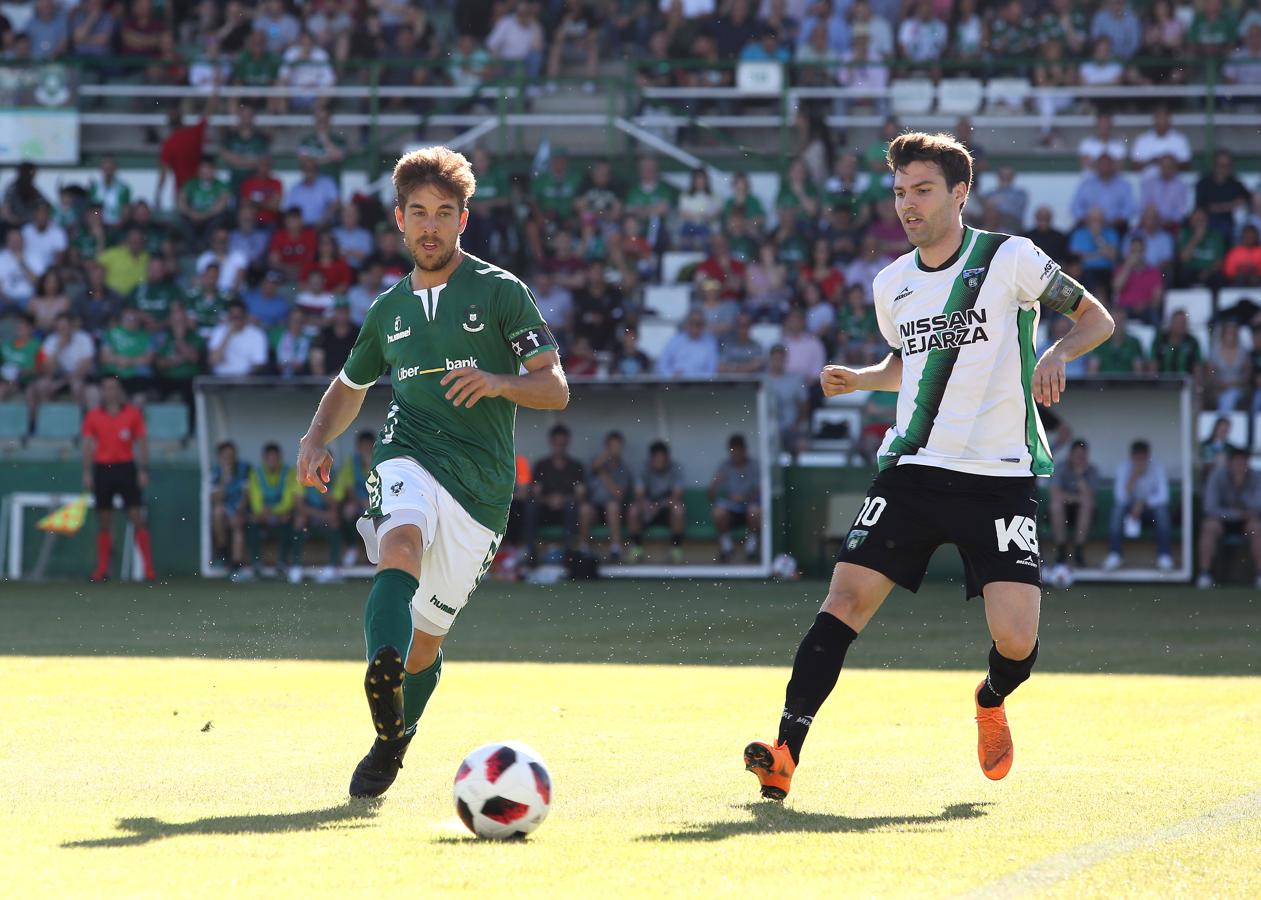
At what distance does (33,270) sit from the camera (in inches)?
909

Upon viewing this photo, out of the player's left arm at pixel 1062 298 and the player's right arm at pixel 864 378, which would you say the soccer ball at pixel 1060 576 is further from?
the player's left arm at pixel 1062 298

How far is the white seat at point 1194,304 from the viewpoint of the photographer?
20.5m

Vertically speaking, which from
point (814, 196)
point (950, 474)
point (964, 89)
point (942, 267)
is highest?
point (964, 89)

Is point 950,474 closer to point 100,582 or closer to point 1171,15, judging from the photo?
point 100,582

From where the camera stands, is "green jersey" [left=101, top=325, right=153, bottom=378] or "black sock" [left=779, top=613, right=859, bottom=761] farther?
"green jersey" [left=101, top=325, right=153, bottom=378]

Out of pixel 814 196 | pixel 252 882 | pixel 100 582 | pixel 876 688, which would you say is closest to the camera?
pixel 252 882

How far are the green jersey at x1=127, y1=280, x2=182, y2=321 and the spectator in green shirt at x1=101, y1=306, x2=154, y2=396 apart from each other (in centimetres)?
58

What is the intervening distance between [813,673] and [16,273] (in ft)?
61.8

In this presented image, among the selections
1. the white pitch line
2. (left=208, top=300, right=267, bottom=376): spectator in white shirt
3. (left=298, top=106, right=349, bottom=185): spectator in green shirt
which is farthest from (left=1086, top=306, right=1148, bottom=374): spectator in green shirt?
the white pitch line

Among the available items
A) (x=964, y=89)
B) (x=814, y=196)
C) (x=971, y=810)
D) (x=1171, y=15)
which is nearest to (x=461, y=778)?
(x=971, y=810)

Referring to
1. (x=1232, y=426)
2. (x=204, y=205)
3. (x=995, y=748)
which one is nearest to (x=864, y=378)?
(x=995, y=748)

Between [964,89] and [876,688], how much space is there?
15043mm

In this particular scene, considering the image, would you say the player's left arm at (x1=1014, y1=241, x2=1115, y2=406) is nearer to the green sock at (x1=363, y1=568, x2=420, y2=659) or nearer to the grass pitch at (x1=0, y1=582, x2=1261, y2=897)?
the grass pitch at (x1=0, y1=582, x2=1261, y2=897)

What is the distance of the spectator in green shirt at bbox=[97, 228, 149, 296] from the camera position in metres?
22.5
